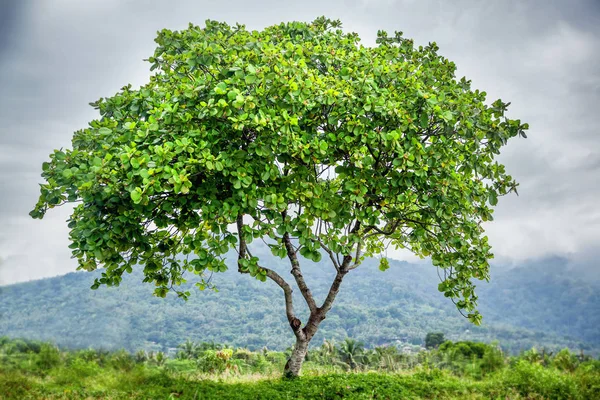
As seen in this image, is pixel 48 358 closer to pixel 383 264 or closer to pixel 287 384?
pixel 287 384

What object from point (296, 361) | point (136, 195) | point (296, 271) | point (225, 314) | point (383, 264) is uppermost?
point (136, 195)

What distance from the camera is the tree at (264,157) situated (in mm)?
6211

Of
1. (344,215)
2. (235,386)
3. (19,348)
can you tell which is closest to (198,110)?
(344,215)

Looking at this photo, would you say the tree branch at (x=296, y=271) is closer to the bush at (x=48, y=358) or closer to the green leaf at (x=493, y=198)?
the green leaf at (x=493, y=198)

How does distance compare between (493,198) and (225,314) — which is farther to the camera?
(225,314)

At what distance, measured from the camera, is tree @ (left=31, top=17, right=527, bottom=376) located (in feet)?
20.4

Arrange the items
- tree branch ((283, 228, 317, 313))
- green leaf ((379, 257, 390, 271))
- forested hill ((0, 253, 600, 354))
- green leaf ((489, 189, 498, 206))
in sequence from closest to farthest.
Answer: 1. green leaf ((489, 189, 498, 206))
2. tree branch ((283, 228, 317, 313))
3. green leaf ((379, 257, 390, 271))
4. forested hill ((0, 253, 600, 354))

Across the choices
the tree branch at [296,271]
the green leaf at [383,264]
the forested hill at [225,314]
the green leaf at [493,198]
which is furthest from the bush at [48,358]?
the green leaf at [493,198]

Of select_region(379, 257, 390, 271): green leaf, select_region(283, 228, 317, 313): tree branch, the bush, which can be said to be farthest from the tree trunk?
the bush

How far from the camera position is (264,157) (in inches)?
262

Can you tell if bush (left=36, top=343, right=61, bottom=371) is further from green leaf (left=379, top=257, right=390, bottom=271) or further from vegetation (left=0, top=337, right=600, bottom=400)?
green leaf (left=379, top=257, right=390, bottom=271)

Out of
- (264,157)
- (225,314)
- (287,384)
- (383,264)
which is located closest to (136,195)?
(264,157)

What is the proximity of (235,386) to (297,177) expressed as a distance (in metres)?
5.39

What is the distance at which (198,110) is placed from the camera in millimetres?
6441
